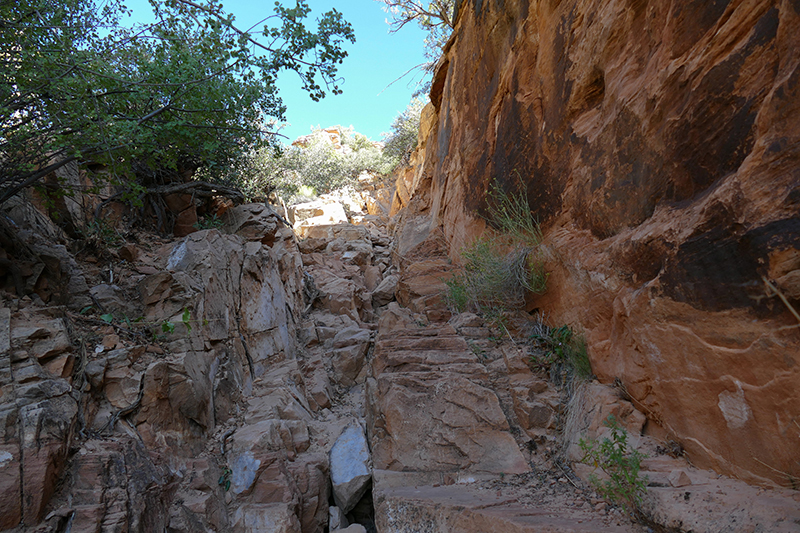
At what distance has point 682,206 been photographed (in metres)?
2.63

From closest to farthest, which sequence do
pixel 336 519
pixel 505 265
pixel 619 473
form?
pixel 619 473
pixel 336 519
pixel 505 265

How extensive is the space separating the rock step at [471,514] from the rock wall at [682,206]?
85cm

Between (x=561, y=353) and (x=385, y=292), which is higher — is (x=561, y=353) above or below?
below

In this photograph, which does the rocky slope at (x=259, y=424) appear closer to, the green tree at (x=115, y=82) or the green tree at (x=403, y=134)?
the green tree at (x=115, y=82)

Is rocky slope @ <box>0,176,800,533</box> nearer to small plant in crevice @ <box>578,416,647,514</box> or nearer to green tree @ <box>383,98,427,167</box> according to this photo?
small plant in crevice @ <box>578,416,647,514</box>

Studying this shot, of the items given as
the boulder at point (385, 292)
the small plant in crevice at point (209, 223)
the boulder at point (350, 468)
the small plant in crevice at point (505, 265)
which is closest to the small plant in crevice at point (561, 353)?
the small plant in crevice at point (505, 265)

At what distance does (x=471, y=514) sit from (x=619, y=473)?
3.26 feet

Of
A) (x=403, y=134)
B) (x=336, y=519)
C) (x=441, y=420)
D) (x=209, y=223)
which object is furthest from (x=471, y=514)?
(x=403, y=134)

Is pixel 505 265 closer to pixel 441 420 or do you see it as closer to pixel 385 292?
pixel 441 420

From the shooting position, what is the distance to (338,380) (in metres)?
6.98

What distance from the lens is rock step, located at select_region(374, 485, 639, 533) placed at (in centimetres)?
238

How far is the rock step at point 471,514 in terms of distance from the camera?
238cm

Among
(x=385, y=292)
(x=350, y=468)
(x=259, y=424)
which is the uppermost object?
(x=385, y=292)

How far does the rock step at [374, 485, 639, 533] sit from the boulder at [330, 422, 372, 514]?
4.31 ft
